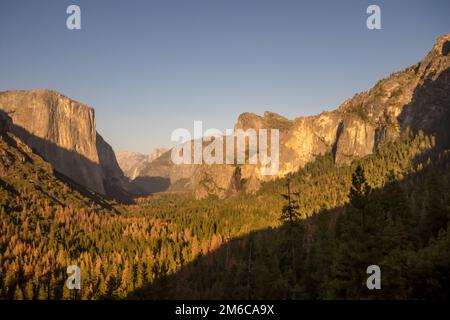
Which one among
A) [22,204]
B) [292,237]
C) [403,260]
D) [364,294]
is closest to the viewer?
[364,294]

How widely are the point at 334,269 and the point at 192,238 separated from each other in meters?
140

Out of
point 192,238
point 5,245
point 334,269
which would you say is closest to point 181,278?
point 192,238

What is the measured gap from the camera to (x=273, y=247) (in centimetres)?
10019

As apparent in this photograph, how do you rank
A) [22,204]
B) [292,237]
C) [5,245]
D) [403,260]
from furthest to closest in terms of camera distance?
[22,204] → [5,245] → [292,237] → [403,260]

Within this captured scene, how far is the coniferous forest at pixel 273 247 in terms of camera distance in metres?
28.8

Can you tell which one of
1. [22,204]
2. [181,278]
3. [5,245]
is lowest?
[181,278]

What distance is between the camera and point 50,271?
12181 centimetres

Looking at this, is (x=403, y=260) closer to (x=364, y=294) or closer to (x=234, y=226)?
(x=364, y=294)

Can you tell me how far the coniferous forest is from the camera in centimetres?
2875
